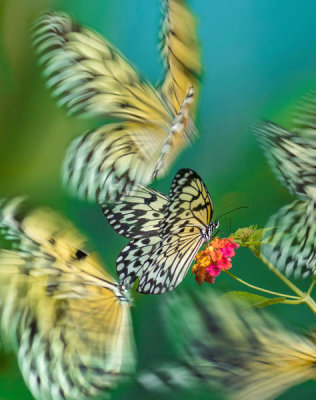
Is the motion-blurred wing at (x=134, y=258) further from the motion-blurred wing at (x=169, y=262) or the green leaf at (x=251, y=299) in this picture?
the green leaf at (x=251, y=299)

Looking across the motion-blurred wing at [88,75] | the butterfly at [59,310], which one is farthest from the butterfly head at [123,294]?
the motion-blurred wing at [88,75]

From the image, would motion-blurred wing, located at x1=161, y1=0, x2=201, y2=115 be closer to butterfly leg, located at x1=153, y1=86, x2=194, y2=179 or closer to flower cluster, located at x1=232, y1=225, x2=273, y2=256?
butterfly leg, located at x1=153, y1=86, x2=194, y2=179

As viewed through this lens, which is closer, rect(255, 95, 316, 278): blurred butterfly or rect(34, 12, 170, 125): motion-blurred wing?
rect(255, 95, 316, 278): blurred butterfly

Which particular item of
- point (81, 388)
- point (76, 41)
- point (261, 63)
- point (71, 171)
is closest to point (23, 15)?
point (76, 41)

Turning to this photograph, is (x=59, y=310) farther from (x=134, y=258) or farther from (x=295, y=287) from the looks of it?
(x=295, y=287)

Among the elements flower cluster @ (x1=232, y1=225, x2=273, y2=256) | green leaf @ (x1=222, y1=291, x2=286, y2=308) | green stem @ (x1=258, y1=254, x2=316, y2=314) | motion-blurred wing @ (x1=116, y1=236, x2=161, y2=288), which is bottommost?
motion-blurred wing @ (x1=116, y1=236, x2=161, y2=288)

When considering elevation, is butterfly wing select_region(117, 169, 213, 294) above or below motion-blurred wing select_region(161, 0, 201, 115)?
below

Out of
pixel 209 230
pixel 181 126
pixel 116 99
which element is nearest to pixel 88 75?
pixel 116 99

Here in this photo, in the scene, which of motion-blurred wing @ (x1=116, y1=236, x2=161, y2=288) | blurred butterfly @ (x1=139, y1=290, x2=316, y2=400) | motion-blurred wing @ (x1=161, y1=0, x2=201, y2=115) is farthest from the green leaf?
motion-blurred wing @ (x1=161, y1=0, x2=201, y2=115)
